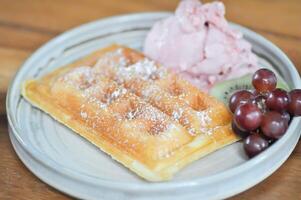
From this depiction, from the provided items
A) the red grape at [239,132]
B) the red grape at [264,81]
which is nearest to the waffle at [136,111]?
the red grape at [239,132]

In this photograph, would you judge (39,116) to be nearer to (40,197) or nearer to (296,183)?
(40,197)

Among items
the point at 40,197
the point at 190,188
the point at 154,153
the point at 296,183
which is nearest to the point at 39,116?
the point at 40,197

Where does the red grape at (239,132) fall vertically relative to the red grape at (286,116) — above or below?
below

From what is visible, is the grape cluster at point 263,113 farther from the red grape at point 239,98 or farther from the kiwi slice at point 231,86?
the kiwi slice at point 231,86

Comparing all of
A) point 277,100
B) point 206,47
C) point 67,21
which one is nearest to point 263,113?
point 277,100

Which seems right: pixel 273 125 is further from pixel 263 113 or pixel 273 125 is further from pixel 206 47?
pixel 206 47

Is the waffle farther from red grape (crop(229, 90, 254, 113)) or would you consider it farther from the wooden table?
the wooden table

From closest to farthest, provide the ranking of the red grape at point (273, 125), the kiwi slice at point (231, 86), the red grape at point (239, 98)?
the red grape at point (273, 125)
the red grape at point (239, 98)
the kiwi slice at point (231, 86)
